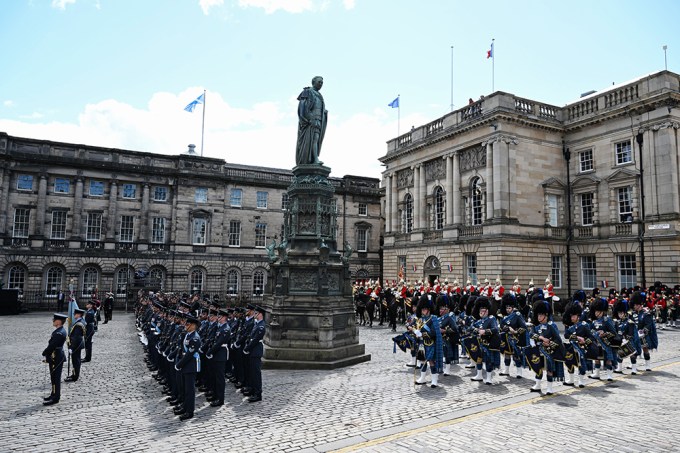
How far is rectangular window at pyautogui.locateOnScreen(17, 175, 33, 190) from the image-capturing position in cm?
3847

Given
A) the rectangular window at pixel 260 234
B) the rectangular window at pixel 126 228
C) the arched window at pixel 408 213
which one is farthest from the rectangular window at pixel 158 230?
the arched window at pixel 408 213

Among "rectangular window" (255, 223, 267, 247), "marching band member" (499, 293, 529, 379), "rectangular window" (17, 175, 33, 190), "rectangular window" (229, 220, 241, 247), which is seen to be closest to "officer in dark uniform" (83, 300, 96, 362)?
"marching band member" (499, 293, 529, 379)

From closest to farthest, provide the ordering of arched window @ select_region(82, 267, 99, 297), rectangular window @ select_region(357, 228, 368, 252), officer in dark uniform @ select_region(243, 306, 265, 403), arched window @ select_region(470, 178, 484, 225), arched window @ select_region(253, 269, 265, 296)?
officer in dark uniform @ select_region(243, 306, 265, 403)
arched window @ select_region(470, 178, 484, 225)
arched window @ select_region(82, 267, 99, 297)
arched window @ select_region(253, 269, 265, 296)
rectangular window @ select_region(357, 228, 368, 252)

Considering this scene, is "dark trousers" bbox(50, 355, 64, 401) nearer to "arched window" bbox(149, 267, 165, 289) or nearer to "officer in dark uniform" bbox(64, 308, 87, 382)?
"officer in dark uniform" bbox(64, 308, 87, 382)

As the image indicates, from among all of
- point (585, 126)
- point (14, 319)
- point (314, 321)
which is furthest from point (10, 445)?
point (585, 126)

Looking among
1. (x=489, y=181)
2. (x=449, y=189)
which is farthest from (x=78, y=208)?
(x=489, y=181)

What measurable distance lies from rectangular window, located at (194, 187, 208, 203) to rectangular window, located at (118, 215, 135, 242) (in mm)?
6171

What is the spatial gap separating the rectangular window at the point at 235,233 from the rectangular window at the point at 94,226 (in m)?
11.9

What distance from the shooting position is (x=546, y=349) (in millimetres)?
10219

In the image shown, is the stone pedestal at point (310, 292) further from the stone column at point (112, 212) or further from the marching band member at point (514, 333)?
the stone column at point (112, 212)

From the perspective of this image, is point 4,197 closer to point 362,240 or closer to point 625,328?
point 362,240

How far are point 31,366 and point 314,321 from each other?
8.61 metres

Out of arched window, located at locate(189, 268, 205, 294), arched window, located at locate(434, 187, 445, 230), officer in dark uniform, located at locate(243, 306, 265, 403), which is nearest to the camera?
officer in dark uniform, located at locate(243, 306, 265, 403)

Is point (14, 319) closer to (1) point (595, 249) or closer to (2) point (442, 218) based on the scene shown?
(2) point (442, 218)
